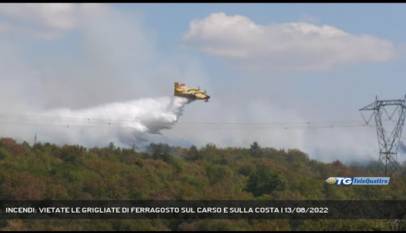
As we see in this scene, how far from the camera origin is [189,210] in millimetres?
90750

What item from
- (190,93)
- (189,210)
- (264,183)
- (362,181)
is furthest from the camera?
(264,183)

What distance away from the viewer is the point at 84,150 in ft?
522

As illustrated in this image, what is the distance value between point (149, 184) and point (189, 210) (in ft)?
129

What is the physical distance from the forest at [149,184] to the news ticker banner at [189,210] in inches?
84.8

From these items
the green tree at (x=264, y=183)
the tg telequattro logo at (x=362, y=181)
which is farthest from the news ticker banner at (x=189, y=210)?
the green tree at (x=264, y=183)

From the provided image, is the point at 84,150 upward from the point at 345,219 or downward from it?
upward

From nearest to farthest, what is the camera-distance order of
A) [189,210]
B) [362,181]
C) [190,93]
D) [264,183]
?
[189,210] → [190,93] → [362,181] → [264,183]

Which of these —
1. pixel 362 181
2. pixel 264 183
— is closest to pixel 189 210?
pixel 264 183

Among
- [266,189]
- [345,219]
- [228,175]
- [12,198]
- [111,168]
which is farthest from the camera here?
[228,175]

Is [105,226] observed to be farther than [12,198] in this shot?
No

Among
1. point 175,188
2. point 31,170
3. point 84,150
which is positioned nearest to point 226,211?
point 175,188

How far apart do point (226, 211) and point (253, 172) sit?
79.8 meters

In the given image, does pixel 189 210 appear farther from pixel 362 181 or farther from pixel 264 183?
pixel 362 181

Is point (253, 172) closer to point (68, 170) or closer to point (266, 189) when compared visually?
point (266, 189)
